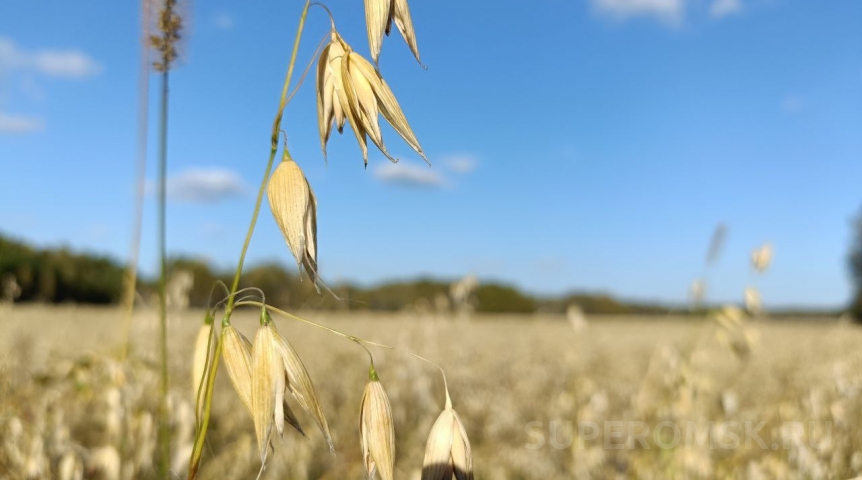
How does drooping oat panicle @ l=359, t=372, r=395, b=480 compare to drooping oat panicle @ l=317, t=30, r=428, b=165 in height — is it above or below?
below

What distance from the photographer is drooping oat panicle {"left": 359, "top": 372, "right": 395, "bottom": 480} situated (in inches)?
26.3

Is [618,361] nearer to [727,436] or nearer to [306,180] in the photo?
[727,436]

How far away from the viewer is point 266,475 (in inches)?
88.6

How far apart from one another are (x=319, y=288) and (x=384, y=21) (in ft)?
0.88

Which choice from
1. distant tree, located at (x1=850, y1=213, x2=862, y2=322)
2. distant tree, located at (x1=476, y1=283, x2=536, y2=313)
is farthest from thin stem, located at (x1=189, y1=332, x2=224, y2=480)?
distant tree, located at (x1=850, y1=213, x2=862, y2=322)

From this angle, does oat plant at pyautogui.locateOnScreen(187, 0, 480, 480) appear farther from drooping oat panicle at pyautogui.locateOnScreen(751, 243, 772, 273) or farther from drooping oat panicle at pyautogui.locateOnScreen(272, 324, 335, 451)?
drooping oat panicle at pyautogui.locateOnScreen(751, 243, 772, 273)

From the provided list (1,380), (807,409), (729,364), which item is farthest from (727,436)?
(729,364)

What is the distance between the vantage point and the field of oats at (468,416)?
67.7 inches

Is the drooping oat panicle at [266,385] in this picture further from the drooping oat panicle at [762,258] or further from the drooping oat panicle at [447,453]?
the drooping oat panicle at [762,258]

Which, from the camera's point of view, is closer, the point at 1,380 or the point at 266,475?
the point at 1,380

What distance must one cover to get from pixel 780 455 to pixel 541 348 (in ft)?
14.3

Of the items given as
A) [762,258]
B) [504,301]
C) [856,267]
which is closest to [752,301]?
[762,258]

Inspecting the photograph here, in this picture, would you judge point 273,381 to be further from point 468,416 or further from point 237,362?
point 468,416

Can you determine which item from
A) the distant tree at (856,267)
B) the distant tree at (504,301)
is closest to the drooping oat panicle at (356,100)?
the distant tree at (504,301)
